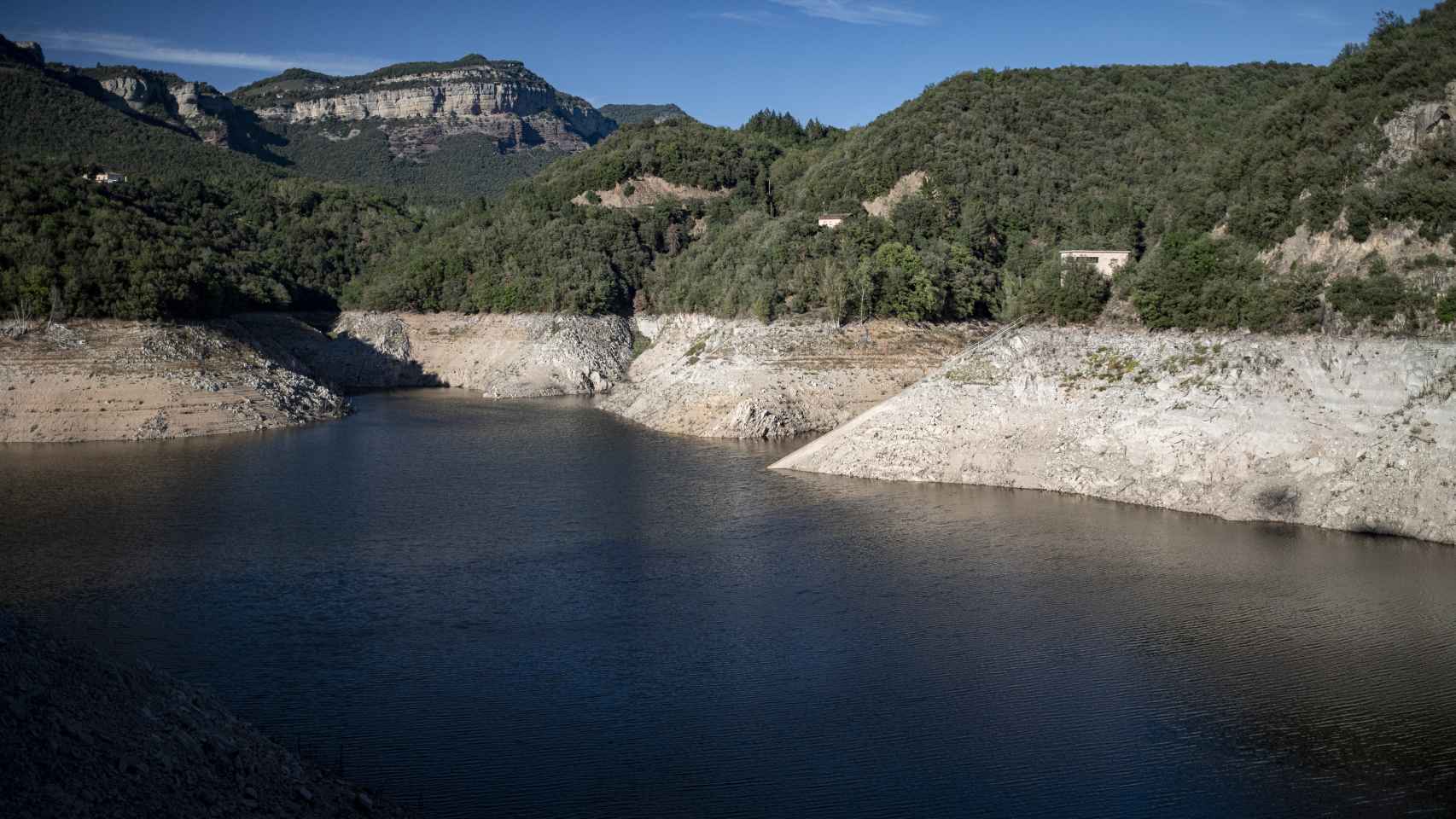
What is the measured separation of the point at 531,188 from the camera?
89375mm

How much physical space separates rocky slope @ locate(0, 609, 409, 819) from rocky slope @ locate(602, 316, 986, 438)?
32.7 metres

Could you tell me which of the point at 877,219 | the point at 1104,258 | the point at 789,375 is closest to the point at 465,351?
the point at 877,219

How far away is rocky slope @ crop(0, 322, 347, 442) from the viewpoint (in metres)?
44.2

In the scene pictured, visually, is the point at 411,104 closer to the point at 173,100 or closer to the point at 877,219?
the point at 173,100

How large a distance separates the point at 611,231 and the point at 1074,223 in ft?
106

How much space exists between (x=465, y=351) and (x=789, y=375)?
3204 centimetres

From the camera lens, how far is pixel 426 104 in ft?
548

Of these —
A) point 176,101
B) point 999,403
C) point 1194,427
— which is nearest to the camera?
point 1194,427

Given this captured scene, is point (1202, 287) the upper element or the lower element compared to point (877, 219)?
lower

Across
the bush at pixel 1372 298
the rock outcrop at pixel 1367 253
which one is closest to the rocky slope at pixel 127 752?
the bush at pixel 1372 298

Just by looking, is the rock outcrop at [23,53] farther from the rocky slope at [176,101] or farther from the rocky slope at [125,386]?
the rocky slope at [125,386]

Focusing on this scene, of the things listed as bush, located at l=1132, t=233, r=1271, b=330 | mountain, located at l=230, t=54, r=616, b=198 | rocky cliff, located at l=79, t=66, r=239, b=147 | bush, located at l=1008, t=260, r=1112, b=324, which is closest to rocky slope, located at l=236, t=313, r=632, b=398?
bush, located at l=1008, t=260, r=1112, b=324

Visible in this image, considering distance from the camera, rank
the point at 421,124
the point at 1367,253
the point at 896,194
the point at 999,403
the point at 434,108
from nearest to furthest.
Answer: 1. the point at 1367,253
2. the point at 999,403
3. the point at 896,194
4. the point at 421,124
5. the point at 434,108

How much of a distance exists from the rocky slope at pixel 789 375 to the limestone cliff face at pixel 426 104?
119 meters
